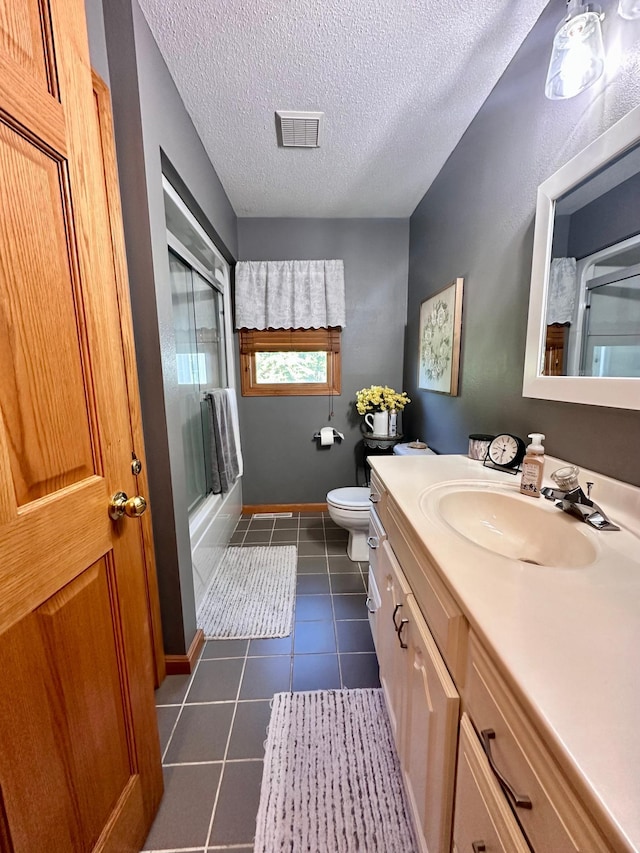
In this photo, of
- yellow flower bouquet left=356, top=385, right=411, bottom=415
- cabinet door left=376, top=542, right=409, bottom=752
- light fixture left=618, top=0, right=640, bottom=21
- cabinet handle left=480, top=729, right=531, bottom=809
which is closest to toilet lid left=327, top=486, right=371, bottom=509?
yellow flower bouquet left=356, top=385, right=411, bottom=415

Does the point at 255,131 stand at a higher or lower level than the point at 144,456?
higher

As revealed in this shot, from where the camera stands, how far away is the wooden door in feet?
1.83

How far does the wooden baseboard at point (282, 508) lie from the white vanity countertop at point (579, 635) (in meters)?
2.19

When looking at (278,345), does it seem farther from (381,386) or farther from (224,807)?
(224,807)

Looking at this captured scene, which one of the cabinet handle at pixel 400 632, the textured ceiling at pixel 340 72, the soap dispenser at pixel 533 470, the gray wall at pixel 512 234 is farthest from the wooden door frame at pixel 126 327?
the gray wall at pixel 512 234

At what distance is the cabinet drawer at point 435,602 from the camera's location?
0.62 metres

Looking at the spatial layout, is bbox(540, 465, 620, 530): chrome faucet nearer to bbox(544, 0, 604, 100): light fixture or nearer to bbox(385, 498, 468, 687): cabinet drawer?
bbox(385, 498, 468, 687): cabinet drawer

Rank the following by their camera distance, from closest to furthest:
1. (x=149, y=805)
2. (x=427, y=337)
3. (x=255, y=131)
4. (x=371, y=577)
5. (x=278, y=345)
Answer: (x=149, y=805), (x=371, y=577), (x=255, y=131), (x=427, y=337), (x=278, y=345)

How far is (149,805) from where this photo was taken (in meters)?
0.95

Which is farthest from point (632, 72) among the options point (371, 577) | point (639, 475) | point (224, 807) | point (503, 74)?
point (224, 807)

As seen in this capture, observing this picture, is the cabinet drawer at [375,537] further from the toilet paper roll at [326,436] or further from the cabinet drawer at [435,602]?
the toilet paper roll at [326,436]

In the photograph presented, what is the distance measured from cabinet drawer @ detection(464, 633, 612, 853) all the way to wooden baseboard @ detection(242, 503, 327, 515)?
2448mm

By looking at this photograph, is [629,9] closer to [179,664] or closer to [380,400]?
[380,400]

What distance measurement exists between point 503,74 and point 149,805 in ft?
9.28
